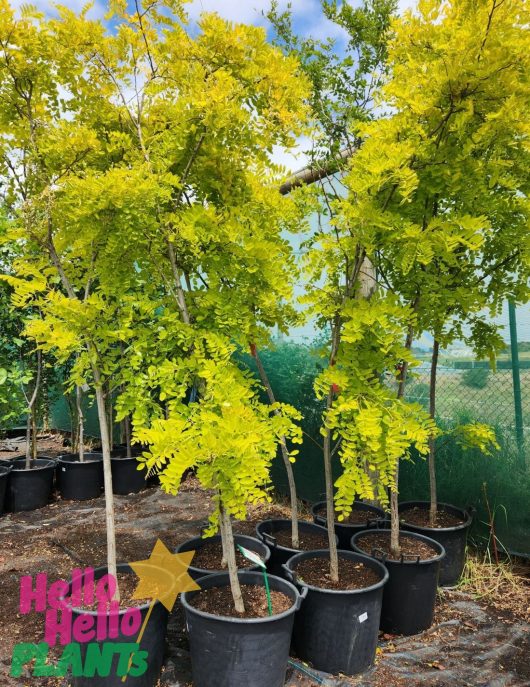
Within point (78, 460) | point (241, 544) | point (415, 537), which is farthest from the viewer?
point (78, 460)

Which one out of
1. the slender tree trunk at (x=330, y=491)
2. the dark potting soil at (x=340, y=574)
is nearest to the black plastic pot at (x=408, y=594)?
the dark potting soil at (x=340, y=574)

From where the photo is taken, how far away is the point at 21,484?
199 inches

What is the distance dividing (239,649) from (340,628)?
579 millimetres

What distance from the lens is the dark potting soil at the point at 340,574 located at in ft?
8.55

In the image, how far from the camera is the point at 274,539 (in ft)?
9.91

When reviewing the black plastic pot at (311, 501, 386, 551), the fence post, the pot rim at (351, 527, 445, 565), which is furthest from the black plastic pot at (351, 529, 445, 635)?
the fence post

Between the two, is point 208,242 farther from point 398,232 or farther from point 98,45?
point 98,45

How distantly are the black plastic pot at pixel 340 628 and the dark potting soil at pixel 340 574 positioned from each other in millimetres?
91

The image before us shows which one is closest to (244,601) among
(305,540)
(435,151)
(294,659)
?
(294,659)

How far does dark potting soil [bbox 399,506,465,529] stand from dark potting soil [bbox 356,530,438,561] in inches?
9.9

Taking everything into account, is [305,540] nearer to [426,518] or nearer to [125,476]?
[426,518]

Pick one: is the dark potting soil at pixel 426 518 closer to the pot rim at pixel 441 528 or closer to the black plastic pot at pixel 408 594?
Answer: the pot rim at pixel 441 528

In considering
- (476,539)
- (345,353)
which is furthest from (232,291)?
(476,539)

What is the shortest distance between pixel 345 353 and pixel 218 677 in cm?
151
